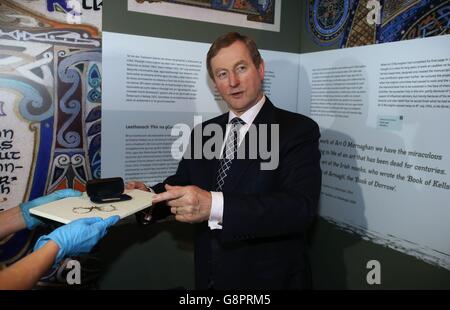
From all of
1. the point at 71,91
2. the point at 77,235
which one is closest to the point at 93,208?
the point at 77,235

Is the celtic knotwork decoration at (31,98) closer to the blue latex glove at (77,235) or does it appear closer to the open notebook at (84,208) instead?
the open notebook at (84,208)

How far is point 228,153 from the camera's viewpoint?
148 cm

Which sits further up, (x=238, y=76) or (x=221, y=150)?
(x=238, y=76)

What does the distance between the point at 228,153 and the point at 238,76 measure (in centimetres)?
31

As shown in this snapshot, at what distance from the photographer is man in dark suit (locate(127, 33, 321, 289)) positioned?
48.4 inches

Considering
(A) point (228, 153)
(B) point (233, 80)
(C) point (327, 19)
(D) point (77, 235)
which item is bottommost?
(D) point (77, 235)

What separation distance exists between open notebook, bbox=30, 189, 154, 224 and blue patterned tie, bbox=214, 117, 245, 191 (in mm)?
278

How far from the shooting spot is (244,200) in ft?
4.02

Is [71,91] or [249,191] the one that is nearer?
[249,191]

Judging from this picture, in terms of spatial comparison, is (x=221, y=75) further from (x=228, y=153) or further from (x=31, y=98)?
(x=31, y=98)

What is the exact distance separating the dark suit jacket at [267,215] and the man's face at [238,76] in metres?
0.08

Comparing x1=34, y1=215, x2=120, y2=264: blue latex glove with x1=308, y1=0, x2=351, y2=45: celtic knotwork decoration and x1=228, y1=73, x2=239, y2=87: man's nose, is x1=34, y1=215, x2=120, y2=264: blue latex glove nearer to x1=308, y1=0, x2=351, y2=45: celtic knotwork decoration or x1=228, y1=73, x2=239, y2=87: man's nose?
x1=228, y1=73, x2=239, y2=87: man's nose

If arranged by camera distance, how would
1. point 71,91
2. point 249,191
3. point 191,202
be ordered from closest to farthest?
point 191,202
point 249,191
point 71,91

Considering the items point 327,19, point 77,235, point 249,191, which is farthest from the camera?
point 327,19
